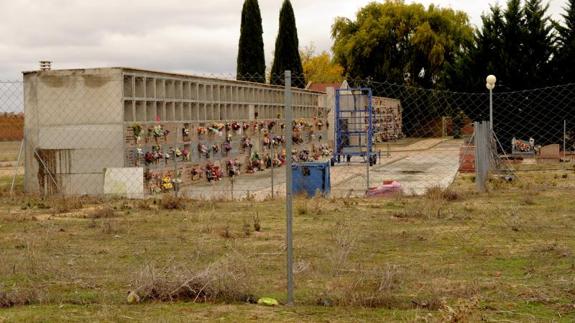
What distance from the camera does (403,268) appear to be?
683cm

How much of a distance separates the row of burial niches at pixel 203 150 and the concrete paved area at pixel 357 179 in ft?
1.26

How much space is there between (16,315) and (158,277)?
3.29 ft

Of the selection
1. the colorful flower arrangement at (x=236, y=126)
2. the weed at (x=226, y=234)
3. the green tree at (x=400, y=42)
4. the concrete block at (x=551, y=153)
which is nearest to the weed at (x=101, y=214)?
the weed at (x=226, y=234)

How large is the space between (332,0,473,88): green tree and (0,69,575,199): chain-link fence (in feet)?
83.5

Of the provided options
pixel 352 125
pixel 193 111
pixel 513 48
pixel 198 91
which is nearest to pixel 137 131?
pixel 193 111

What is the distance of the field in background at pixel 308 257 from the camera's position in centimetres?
532

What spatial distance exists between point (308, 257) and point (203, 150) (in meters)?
11.3

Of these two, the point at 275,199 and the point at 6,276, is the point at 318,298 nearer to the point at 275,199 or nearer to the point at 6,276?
the point at 6,276

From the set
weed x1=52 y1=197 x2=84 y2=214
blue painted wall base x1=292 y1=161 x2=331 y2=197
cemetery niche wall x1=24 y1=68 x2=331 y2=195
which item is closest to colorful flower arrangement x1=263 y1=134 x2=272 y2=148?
cemetery niche wall x1=24 y1=68 x2=331 y2=195

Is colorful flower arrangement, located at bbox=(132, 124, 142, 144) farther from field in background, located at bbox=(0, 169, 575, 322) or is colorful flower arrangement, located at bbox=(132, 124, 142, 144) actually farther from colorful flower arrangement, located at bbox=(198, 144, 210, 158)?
colorful flower arrangement, located at bbox=(198, 144, 210, 158)

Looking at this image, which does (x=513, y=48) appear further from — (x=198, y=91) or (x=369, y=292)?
(x=369, y=292)

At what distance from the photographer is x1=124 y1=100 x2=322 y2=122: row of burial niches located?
16.0 metres

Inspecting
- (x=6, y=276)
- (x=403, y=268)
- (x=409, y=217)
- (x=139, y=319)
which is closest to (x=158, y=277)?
(x=139, y=319)

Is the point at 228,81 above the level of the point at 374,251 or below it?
above
